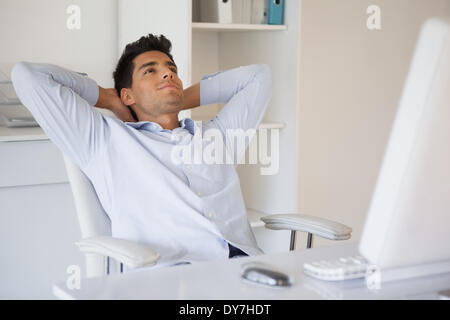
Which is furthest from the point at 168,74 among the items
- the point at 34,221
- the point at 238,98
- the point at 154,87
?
the point at 34,221

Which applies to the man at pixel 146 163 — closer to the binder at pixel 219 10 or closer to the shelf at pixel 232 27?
the shelf at pixel 232 27

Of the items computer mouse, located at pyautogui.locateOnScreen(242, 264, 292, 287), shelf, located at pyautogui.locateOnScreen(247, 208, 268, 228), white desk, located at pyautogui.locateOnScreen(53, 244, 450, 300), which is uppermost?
computer mouse, located at pyautogui.locateOnScreen(242, 264, 292, 287)

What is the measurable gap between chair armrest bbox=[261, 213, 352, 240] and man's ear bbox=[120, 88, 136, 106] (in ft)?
2.01

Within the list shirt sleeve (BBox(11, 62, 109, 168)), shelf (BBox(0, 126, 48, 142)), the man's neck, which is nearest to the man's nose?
the man's neck

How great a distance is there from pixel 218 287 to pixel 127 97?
1177mm

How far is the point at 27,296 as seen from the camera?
8.87 feet

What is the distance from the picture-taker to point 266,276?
1286 millimetres

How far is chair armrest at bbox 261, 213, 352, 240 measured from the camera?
1.94 m

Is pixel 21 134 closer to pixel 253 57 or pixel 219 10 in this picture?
pixel 219 10

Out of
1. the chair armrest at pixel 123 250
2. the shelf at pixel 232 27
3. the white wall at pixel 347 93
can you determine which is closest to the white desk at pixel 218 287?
the chair armrest at pixel 123 250

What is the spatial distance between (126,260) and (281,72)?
1.53 meters

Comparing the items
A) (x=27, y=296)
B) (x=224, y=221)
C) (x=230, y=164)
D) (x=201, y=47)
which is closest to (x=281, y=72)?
(x=201, y=47)

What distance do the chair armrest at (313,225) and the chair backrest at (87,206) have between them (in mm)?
503

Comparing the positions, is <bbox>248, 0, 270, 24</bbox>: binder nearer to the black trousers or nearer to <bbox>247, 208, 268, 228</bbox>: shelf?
<bbox>247, 208, 268, 228</bbox>: shelf
